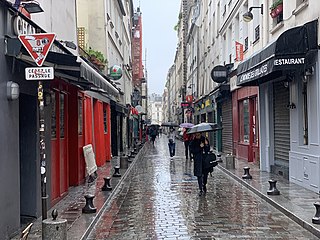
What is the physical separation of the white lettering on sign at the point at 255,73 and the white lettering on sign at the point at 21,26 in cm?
692

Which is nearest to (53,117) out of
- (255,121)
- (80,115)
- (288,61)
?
(80,115)

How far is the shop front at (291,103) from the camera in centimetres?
1246

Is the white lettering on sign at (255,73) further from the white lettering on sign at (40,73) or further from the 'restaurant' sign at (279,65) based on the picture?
the white lettering on sign at (40,73)

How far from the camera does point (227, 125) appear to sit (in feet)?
99.3

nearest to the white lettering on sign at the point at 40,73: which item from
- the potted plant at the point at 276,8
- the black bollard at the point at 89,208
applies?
the black bollard at the point at 89,208

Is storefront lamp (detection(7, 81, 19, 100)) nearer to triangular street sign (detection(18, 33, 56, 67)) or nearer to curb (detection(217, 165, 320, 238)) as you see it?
triangular street sign (detection(18, 33, 56, 67))

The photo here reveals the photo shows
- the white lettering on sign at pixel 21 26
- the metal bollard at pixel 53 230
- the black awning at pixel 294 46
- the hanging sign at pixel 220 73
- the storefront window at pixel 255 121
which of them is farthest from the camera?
the hanging sign at pixel 220 73

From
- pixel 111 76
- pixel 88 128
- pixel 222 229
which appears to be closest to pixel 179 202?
pixel 222 229

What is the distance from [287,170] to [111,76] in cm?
1183

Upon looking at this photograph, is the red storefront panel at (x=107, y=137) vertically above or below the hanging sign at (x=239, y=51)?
below

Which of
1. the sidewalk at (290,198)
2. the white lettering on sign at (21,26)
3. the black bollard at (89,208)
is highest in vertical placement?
the white lettering on sign at (21,26)

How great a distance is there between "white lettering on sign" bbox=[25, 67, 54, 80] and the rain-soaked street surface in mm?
3140

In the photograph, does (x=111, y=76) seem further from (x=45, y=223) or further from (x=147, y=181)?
(x=45, y=223)

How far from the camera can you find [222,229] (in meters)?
9.01
